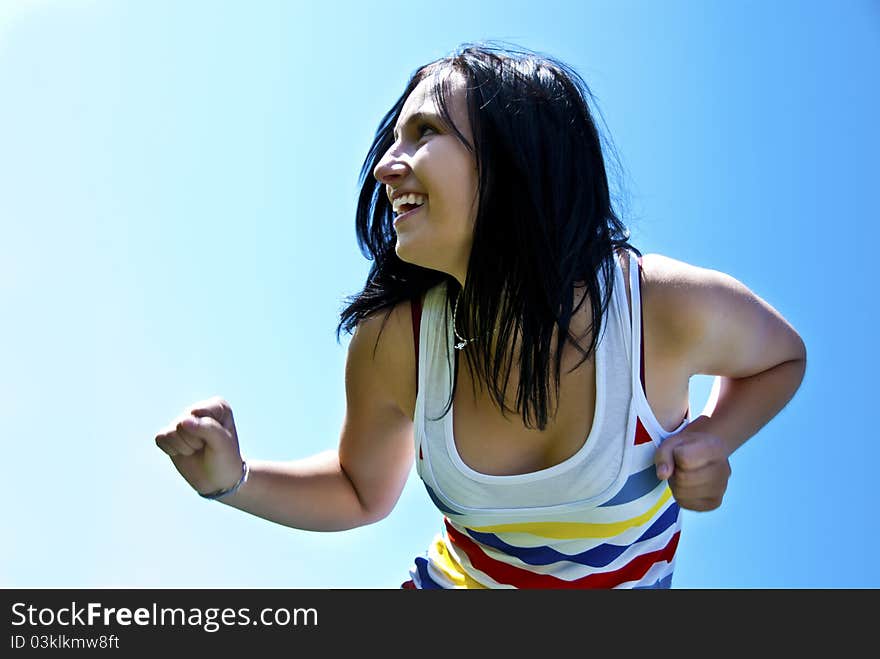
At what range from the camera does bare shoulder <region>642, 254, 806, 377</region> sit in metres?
2.04

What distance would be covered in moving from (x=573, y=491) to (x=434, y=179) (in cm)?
80

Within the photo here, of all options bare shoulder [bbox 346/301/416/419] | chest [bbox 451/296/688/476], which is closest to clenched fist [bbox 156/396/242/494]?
bare shoulder [bbox 346/301/416/419]

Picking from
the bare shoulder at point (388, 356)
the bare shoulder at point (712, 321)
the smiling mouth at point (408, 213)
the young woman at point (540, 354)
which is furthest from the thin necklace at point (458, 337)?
the bare shoulder at point (712, 321)

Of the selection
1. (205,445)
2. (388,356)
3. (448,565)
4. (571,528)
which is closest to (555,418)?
(571,528)

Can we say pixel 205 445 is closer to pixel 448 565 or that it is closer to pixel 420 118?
pixel 448 565

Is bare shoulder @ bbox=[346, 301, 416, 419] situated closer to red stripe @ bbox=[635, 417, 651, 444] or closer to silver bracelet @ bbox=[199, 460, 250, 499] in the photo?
silver bracelet @ bbox=[199, 460, 250, 499]

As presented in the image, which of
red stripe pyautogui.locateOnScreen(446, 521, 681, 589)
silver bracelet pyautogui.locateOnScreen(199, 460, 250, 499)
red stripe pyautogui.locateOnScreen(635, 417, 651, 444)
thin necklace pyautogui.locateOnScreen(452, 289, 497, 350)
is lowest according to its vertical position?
red stripe pyautogui.locateOnScreen(446, 521, 681, 589)

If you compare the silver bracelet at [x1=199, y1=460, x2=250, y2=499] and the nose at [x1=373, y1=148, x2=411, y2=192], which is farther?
the silver bracelet at [x1=199, y1=460, x2=250, y2=499]

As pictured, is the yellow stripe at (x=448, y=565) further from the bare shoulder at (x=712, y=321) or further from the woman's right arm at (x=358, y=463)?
the bare shoulder at (x=712, y=321)

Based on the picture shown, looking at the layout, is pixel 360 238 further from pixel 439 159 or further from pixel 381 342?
pixel 439 159

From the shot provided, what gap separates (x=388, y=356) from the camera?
2311mm

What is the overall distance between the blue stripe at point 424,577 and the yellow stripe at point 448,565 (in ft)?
0.09

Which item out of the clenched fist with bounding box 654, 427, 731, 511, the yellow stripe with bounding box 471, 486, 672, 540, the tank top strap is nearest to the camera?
the clenched fist with bounding box 654, 427, 731, 511
